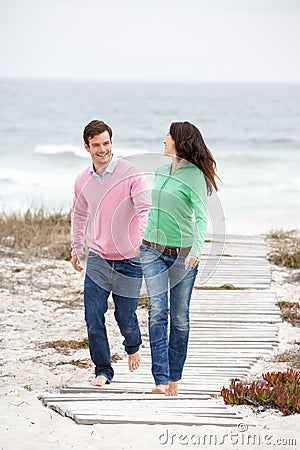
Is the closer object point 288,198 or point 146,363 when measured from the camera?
point 146,363

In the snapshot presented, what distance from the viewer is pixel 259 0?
67562 mm

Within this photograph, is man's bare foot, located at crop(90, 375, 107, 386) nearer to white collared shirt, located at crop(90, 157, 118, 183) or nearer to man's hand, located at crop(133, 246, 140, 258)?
man's hand, located at crop(133, 246, 140, 258)

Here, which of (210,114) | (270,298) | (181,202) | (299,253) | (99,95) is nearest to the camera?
(181,202)

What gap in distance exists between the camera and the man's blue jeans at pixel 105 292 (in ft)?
15.9

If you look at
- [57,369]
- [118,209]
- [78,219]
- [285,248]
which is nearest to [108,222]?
[118,209]

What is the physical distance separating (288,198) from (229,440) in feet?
73.7

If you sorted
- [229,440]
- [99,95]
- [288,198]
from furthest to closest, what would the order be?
1. [99,95]
2. [288,198]
3. [229,440]

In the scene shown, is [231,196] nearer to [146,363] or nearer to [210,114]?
[146,363]

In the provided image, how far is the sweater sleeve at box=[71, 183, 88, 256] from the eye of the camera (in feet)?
16.3

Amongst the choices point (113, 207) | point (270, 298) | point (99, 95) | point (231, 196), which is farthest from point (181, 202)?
point (99, 95)

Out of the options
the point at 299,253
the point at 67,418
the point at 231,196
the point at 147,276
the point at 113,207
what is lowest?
the point at 231,196

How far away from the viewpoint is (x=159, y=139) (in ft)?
129

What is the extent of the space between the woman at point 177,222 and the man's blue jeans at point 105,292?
0.21 meters
